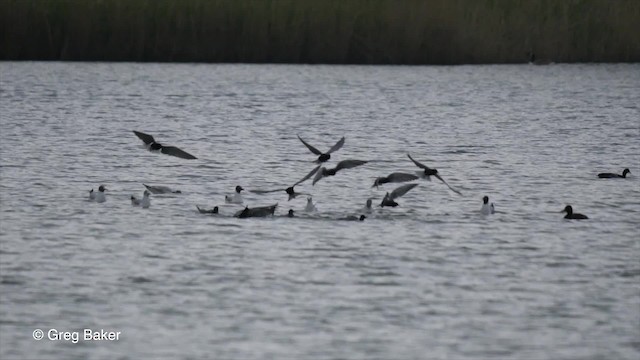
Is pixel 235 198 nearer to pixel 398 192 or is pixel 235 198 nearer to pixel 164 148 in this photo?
pixel 164 148

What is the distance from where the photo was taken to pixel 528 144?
22.1 m

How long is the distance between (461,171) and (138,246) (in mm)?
6866

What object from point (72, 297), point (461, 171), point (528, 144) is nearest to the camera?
point (72, 297)

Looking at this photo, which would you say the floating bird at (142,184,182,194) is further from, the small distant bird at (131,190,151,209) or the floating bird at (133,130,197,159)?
the floating bird at (133,130,197,159)

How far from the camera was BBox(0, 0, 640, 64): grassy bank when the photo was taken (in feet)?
111

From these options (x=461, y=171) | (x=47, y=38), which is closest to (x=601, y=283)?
(x=461, y=171)

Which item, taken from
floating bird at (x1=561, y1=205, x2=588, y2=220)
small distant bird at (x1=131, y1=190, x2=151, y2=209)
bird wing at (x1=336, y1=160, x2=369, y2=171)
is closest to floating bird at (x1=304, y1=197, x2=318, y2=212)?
bird wing at (x1=336, y1=160, x2=369, y2=171)

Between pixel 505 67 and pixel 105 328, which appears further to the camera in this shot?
pixel 505 67

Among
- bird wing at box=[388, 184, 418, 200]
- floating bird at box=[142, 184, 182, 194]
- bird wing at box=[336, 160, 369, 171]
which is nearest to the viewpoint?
bird wing at box=[336, 160, 369, 171]

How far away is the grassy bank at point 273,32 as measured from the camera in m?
33.9

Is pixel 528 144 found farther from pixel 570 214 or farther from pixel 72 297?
pixel 72 297

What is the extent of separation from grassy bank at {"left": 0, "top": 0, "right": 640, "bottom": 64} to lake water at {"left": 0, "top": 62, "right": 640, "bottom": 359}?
302 inches

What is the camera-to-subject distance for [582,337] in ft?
29.0

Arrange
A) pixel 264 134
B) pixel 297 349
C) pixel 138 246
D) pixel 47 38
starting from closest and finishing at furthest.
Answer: pixel 297 349
pixel 138 246
pixel 264 134
pixel 47 38
